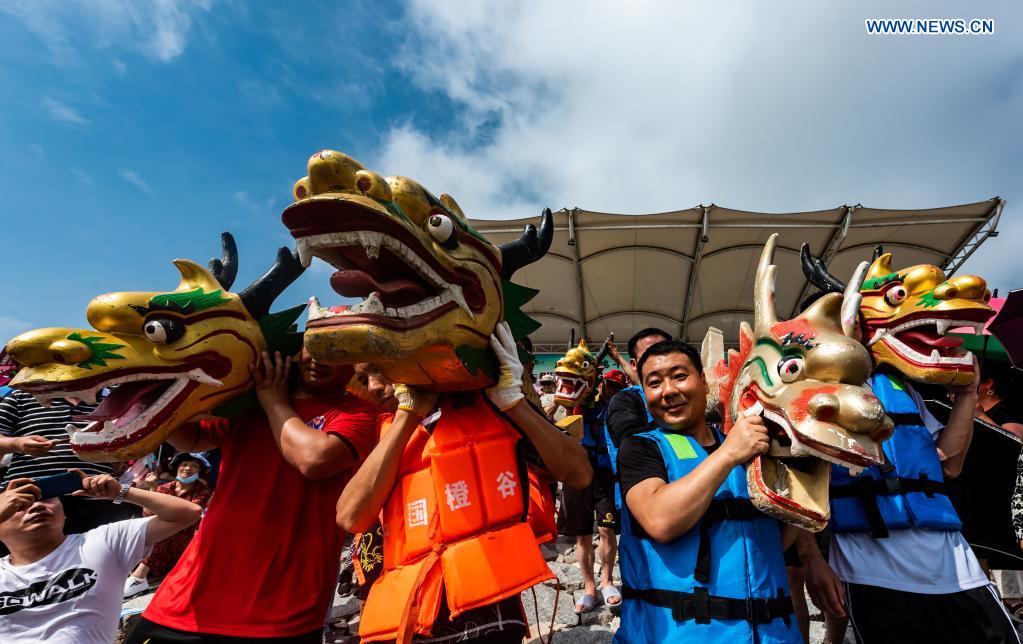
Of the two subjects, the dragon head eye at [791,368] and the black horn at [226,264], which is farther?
the black horn at [226,264]

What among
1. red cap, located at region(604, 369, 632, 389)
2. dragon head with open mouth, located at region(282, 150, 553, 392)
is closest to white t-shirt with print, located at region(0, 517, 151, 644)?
dragon head with open mouth, located at region(282, 150, 553, 392)

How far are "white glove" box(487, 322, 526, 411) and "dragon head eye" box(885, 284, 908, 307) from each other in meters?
2.23

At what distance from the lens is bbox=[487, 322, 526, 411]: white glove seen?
187cm

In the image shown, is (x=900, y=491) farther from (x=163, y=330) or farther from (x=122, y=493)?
(x=122, y=493)

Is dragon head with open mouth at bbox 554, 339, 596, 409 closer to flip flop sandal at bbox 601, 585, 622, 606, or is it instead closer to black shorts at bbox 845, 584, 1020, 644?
flip flop sandal at bbox 601, 585, 622, 606

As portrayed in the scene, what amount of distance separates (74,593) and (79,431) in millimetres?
1012

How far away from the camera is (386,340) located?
5.20 ft

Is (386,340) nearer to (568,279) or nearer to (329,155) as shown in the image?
(329,155)

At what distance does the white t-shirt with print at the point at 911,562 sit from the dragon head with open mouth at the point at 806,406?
3.65 ft

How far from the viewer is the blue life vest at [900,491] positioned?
2.41m

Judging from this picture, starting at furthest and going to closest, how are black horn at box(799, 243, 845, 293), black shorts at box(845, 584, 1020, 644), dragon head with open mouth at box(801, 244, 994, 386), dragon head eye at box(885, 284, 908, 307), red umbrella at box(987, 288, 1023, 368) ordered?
black horn at box(799, 243, 845, 293) < red umbrella at box(987, 288, 1023, 368) < dragon head eye at box(885, 284, 908, 307) < dragon head with open mouth at box(801, 244, 994, 386) < black shorts at box(845, 584, 1020, 644)

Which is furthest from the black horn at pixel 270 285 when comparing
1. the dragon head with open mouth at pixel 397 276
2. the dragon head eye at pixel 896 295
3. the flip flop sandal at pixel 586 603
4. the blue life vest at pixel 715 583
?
the flip flop sandal at pixel 586 603

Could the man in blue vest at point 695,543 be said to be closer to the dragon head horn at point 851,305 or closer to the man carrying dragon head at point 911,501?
the man carrying dragon head at point 911,501

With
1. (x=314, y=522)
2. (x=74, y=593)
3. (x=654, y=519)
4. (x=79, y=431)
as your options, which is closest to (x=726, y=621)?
(x=654, y=519)
